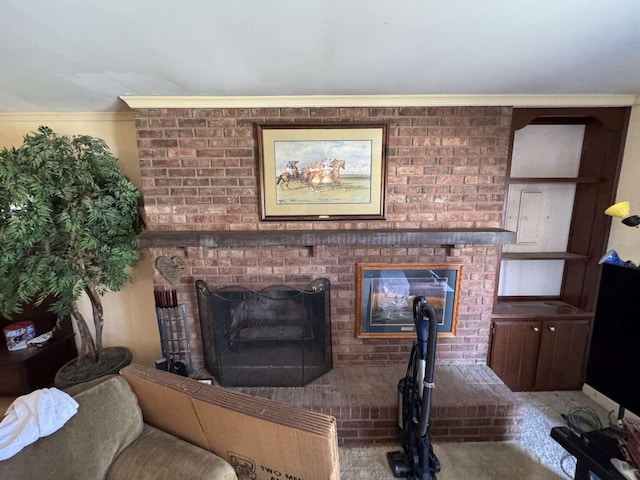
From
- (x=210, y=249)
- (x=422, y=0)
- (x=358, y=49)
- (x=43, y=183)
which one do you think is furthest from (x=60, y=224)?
(x=422, y=0)

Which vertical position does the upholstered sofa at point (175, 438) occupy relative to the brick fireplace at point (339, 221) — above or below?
below

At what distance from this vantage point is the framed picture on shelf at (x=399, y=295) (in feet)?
7.19

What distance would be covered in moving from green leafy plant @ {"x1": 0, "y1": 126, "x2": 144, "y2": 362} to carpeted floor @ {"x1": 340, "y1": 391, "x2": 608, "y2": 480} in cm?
203

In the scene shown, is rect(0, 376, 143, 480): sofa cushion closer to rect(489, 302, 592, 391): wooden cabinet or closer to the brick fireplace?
the brick fireplace

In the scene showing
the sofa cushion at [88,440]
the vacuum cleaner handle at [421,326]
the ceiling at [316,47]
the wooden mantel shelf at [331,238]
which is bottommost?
the sofa cushion at [88,440]

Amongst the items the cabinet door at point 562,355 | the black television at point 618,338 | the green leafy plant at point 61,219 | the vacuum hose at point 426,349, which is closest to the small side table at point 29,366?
the green leafy plant at point 61,219

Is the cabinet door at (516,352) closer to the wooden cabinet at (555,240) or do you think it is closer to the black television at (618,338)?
the wooden cabinet at (555,240)

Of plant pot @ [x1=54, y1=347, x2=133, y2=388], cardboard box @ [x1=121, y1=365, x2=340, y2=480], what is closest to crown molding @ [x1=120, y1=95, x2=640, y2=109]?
cardboard box @ [x1=121, y1=365, x2=340, y2=480]

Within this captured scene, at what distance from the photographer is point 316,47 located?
4.33ft

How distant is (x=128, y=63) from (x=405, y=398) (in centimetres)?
237

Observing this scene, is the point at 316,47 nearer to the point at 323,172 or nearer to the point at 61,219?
the point at 323,172

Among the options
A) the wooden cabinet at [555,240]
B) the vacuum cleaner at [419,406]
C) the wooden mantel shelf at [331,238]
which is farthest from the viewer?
the wooden cabinet at [555,240]

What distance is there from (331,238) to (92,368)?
197 cm

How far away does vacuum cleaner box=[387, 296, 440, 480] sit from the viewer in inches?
60.2
